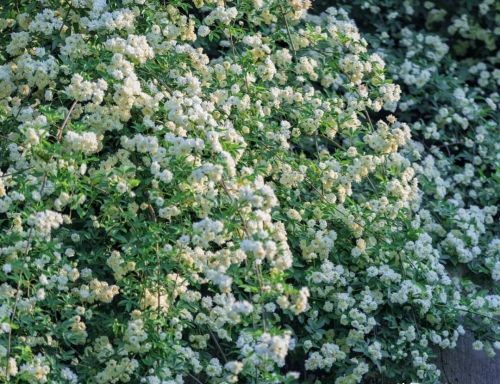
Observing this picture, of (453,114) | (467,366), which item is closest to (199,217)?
(467,366)

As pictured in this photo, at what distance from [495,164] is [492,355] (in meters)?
1.37

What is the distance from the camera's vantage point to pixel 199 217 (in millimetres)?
3525

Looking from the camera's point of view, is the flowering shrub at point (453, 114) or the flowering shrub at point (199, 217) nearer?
the flowering shrub at point (199, 217)

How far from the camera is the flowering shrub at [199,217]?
3.26m

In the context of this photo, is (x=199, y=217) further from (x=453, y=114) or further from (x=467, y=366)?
(x=453, y=114)

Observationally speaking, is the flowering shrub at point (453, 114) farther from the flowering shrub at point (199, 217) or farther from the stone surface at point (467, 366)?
the stone surface at point (467, 366)

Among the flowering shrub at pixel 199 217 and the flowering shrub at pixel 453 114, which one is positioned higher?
the flowering shrub at pixel 199 217

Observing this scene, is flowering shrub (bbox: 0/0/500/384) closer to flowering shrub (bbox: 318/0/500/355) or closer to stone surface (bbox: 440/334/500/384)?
flowering shrub (bbox: 318/0/500/355)

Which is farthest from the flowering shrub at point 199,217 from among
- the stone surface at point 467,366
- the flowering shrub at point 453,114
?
the stone surface at point 467,366

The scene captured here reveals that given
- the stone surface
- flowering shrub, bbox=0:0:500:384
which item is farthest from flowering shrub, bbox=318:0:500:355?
the stone surface

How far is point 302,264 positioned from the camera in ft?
12.8

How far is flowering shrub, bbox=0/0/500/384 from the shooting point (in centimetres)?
326

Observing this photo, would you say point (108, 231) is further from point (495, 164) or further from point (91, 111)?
point (495, 164)

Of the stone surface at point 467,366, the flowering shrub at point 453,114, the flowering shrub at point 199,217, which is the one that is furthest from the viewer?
the flowering shrub at point 453,114
